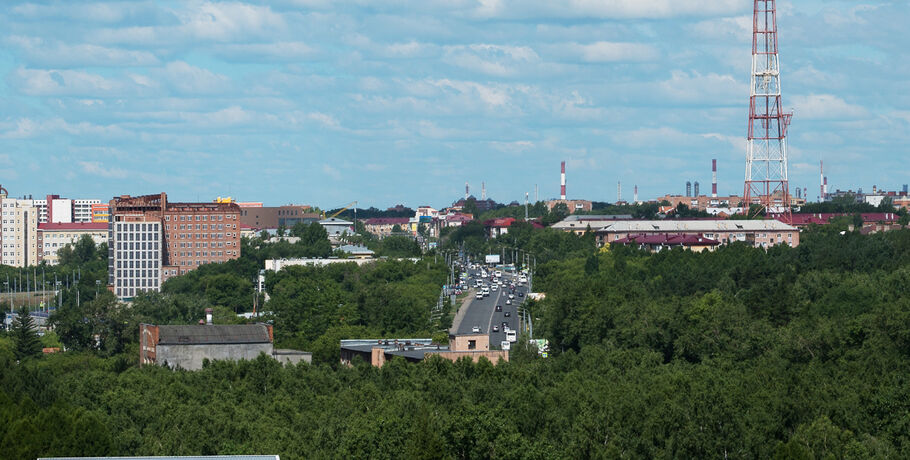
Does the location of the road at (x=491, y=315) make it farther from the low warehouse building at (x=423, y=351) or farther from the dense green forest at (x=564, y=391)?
the low warehouse building at (x=423, y=351)

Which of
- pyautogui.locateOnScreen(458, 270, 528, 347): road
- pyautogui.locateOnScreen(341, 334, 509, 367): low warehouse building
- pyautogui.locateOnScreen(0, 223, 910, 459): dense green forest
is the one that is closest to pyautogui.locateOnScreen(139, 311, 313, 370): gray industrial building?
pyautogui.locateOnScreen(0, 223, 910, 459): dense green forest

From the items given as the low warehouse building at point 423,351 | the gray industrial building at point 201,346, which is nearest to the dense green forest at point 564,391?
the low warehouse building at point 423,351

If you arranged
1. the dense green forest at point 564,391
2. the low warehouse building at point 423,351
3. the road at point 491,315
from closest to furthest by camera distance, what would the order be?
the dense green forest at point 564,391, the low warehouse building at point 423,351, the road at point 491,315

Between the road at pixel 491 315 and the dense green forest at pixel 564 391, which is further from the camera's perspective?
the road at pixel 491 315

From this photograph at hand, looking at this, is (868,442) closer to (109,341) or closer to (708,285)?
(109,341)

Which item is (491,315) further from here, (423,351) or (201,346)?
(201,346)

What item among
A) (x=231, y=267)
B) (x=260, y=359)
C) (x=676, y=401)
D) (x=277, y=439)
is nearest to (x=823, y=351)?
(x=676, y=401)
